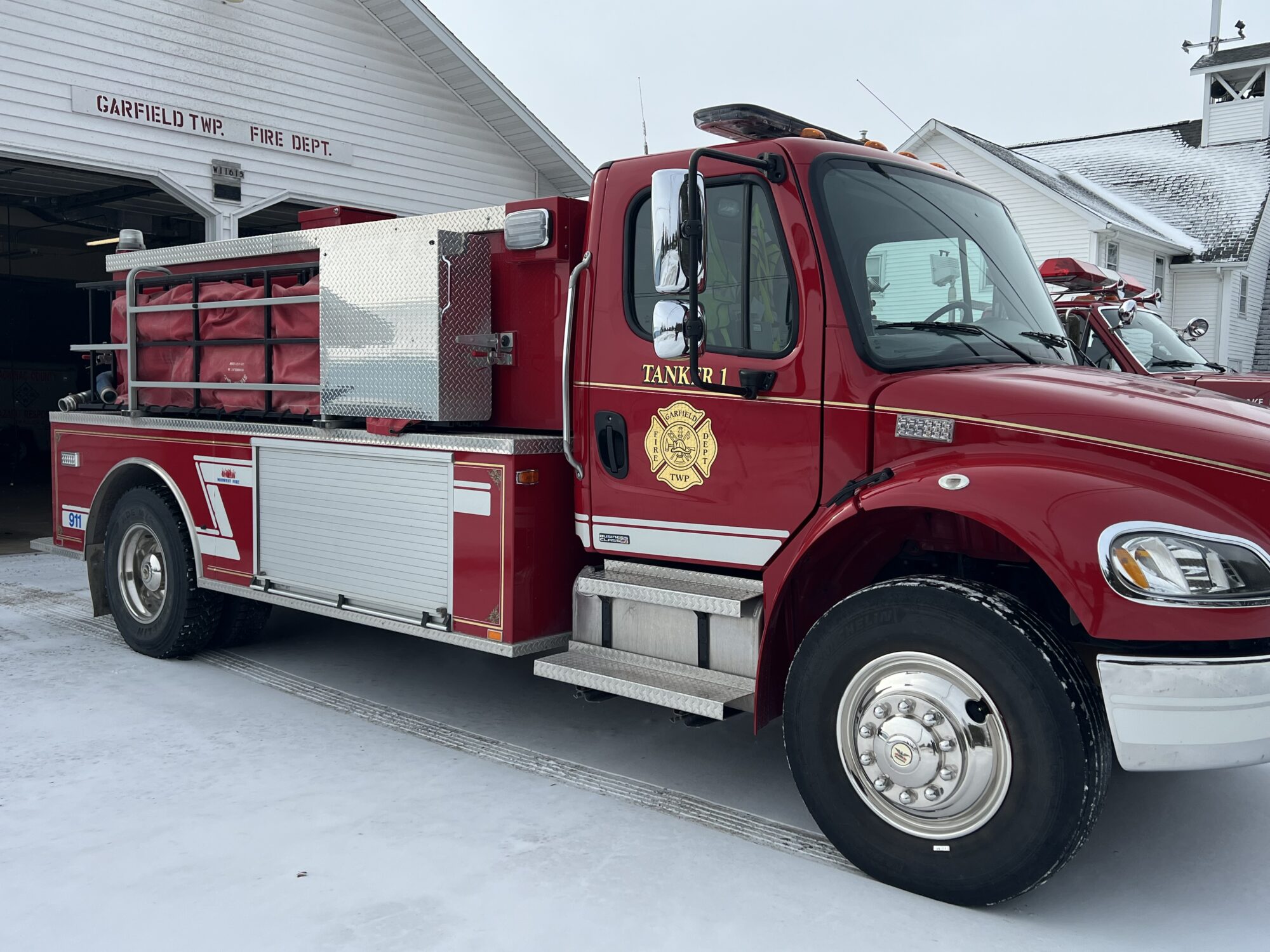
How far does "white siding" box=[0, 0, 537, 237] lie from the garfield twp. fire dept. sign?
0.05 meters

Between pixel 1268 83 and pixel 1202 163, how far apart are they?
2947 mm

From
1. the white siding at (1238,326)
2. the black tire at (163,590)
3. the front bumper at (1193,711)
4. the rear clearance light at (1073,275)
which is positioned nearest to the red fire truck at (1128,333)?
the rear clearance light at (1073,275)

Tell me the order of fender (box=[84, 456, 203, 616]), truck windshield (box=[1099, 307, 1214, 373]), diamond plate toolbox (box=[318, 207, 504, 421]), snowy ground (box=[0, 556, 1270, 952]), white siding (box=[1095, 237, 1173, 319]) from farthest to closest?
white siding (box=[1095, 237, 1173, 319]) < truck windshield (box=[1099, 307, 1214, 373]) < fender (box=[84, 456, 203, 616]) < diamond plate toolbox (box=[318, 207, 504, 421]) < snowy ground (box=[0, 556, 1270, 952])

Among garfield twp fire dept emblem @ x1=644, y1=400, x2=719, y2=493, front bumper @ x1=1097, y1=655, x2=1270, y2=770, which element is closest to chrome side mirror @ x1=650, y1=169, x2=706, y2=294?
garfield twp fire dept emblem @ x1=644, y1=400, x2=719, y2=493

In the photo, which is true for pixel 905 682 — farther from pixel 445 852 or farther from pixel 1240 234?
pixel 1240 234

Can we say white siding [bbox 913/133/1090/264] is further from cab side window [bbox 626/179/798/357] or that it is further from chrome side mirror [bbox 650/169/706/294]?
chrome side mirror [bbox 650/169/706/294]

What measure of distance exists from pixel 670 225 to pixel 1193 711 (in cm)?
210

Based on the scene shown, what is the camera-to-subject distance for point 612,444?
4.41 metres

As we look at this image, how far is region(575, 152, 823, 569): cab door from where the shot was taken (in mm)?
3891

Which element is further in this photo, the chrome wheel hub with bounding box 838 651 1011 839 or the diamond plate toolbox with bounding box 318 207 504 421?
the diamond plate toolbox with bounding box 318 207 504 421

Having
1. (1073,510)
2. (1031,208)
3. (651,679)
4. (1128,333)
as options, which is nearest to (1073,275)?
(1128,333)

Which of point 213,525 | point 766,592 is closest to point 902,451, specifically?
point 766,592

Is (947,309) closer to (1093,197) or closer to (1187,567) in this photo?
(1187,567)

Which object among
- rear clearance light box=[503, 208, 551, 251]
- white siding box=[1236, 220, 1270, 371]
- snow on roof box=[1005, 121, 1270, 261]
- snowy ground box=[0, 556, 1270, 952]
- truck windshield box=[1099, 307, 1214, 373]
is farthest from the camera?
white siding box=[1236, 220, 1270, 371]
